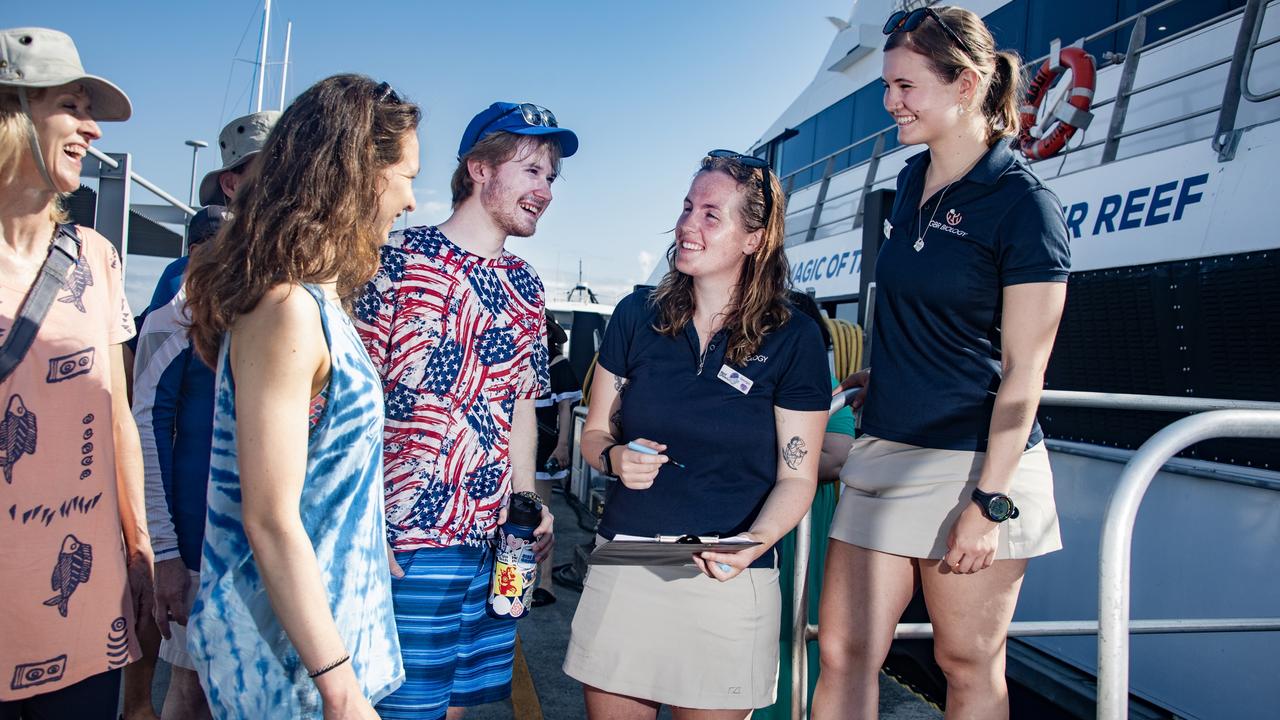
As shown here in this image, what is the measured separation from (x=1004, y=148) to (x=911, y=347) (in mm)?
542

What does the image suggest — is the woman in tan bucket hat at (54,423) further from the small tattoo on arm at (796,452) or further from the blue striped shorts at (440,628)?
the small tattoo on arm at (796,452)

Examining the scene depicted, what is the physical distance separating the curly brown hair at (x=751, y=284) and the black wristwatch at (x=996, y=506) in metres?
0.66

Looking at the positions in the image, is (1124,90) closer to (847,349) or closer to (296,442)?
(847,349)

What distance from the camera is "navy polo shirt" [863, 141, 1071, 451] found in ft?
6.03

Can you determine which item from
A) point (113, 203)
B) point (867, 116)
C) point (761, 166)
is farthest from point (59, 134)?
point (867, 116)

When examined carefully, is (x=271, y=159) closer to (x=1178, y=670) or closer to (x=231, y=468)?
(x=231, y=468)

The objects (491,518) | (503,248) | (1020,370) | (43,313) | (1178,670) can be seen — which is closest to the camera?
(43,313)

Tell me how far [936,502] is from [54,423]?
6.35ft

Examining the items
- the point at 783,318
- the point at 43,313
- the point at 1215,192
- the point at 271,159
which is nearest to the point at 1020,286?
the point at 783,318

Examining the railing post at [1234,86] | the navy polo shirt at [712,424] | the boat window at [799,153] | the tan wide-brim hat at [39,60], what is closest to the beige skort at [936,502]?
the navy polo shirt at [712,424]

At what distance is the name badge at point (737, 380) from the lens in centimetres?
208

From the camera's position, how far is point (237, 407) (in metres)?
1.29

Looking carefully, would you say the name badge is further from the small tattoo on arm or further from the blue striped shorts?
the blue striped shorts

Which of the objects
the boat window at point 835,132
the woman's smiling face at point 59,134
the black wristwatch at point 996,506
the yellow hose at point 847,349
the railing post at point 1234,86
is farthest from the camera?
the boat window at point 835,132
